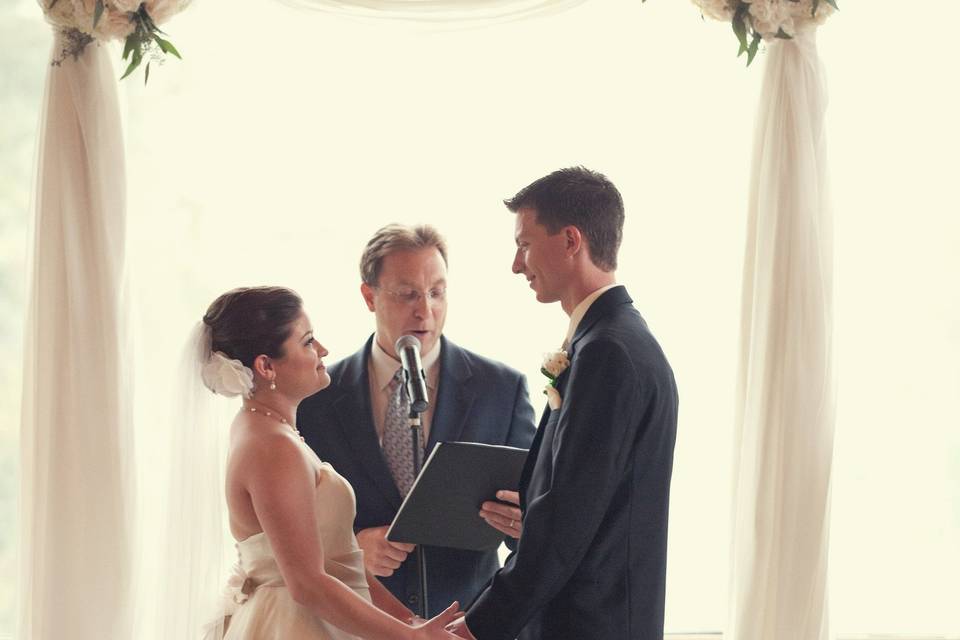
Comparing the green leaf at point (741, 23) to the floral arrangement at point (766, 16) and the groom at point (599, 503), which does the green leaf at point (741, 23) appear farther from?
the groom at point (599, 503)

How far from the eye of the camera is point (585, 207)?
9.99ft

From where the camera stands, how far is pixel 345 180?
5.27 metres

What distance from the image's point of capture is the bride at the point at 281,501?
9.76 feet

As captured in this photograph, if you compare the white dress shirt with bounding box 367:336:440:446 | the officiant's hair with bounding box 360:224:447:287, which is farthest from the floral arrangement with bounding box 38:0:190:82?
the white dress shirt with bounding box 367:336:440:446

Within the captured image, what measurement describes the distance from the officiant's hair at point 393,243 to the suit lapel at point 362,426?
0.32m

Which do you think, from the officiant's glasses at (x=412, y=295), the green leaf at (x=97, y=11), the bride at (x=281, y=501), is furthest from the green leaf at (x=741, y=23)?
the green leaf at (x=97, y=11)

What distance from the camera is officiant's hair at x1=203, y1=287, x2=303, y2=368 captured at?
3.19 metres

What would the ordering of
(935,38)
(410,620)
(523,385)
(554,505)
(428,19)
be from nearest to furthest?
(554,505)
(410,620)
(523,385)
(428,19)
(935,38)

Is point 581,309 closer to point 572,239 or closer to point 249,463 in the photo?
point 572,239

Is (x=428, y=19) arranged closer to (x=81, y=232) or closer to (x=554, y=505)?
(x=81, y=232)

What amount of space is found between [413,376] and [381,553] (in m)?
0.75

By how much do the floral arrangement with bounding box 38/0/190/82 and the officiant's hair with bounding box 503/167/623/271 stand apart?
186 centimetres

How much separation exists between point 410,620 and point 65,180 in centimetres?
211


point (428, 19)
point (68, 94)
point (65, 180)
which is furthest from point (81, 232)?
point (428, 19)
